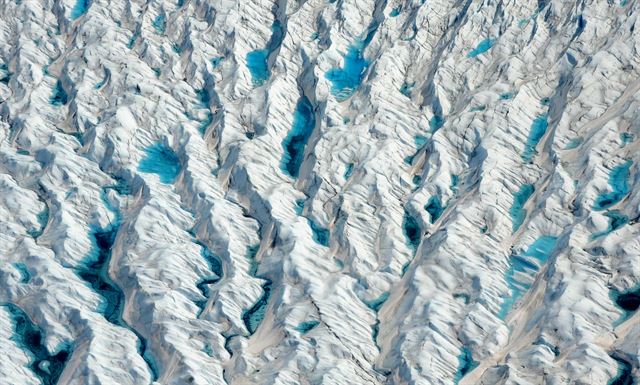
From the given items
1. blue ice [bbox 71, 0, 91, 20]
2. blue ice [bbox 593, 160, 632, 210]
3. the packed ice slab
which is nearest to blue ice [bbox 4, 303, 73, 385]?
the packed ice slab

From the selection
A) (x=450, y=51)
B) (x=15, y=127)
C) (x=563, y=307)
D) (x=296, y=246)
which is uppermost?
(x=450, y=51)

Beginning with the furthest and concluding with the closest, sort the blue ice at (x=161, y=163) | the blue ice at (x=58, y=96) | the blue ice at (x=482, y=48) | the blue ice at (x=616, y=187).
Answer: the blue ice at (x=58, y=96)
the blue ice at (x=482, y=48)
the blue ice at (x=161, y=163)
the blue ice at (x=616, y=187)

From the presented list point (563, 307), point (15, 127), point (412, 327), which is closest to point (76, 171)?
point (15, 127)

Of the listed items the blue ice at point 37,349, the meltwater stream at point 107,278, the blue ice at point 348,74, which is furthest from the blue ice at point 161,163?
the blue ice at point 37,349

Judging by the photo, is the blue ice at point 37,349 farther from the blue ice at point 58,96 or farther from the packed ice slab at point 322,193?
the blue ice at point 58,96

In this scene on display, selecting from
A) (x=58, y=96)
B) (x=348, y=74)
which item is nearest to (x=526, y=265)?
(x=348, y=74)

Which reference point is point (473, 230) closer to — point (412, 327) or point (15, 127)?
point (412, 327)

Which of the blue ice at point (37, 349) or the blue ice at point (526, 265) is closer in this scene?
the blue ice at point (37, 349)

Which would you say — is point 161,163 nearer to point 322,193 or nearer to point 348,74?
point 322,193
